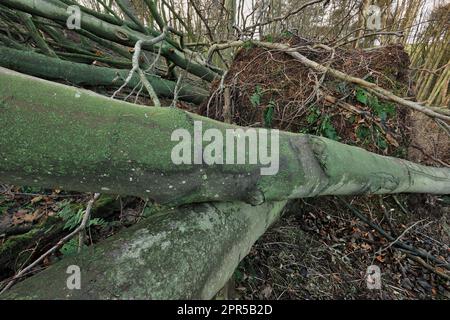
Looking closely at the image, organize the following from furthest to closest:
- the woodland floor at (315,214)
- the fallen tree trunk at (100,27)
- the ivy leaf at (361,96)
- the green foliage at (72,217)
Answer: the ivy leaf at (361,96)
the fallen tree trunk at (100,27)
the woodland floor at (315,214)
the green foliage at (72,217)

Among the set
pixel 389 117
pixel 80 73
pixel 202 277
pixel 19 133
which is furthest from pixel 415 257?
pixel 80 73

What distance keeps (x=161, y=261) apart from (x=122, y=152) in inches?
17.3

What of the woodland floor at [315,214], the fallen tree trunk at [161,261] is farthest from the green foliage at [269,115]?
the fallen tree trunk at [161,261]

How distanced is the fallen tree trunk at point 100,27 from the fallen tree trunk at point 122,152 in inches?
66.3

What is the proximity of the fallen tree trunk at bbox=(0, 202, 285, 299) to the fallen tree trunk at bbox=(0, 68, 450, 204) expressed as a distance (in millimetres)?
129

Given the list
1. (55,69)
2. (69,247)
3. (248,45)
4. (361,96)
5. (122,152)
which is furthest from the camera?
(248,45)

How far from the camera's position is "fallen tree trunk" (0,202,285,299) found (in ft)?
3.22

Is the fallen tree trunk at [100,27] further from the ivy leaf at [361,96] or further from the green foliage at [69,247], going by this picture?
the ivy leaf at [361,96]

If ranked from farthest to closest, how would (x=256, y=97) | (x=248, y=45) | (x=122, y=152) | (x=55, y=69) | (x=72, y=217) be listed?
(x=248, y=45) < (x=256, y=97) < (x=55, y=69) < (x=72, y=217) < (x=122, y=152)

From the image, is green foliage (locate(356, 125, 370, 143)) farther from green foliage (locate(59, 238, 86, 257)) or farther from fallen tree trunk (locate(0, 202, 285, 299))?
green foliage (locate(59, 238, 86, 257))

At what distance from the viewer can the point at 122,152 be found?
98 centimetres

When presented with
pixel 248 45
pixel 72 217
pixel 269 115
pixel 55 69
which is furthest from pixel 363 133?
pixel 55 69

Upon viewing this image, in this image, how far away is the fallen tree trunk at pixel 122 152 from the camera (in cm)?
87

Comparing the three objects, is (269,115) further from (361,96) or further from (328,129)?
(361,96)
